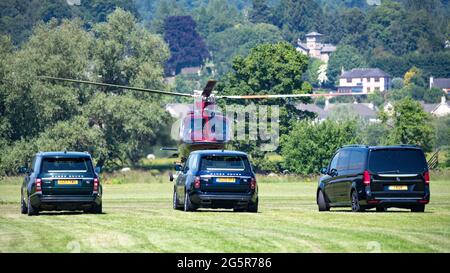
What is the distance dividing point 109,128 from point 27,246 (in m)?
86.5

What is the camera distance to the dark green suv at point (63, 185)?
3756cm

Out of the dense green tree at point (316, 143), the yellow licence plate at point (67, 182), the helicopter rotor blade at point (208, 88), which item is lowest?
the dense green tree at point (316, 143)

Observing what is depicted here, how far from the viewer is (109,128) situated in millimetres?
113375

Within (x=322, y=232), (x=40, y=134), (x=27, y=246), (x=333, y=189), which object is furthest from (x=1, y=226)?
(x=40, y=134)

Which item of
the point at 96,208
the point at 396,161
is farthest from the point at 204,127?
the point at 396,161

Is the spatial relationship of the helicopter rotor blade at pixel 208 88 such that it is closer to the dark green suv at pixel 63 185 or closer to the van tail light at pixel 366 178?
the dark green suv at pixel 63 185

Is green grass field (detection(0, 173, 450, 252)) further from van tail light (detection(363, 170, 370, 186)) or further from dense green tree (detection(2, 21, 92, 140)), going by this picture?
dense green tree (detection(2, 21, 92, 140))

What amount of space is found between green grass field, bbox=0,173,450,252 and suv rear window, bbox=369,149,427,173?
1.31 metres

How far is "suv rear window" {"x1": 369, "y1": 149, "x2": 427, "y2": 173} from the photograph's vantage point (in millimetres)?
37812

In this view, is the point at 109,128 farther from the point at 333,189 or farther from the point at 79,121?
the point at 333,189

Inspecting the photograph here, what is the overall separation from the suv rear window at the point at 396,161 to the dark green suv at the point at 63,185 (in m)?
7.53

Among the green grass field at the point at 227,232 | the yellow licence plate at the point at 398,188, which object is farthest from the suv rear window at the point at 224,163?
the yellow licence plate at the point at 398,188

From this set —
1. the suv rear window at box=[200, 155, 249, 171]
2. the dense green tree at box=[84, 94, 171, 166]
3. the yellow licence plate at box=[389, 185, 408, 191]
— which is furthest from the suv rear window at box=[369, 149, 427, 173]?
the dense green tree at box=[84, 94, 171, 166]

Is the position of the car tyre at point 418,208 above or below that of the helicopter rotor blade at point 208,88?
below
